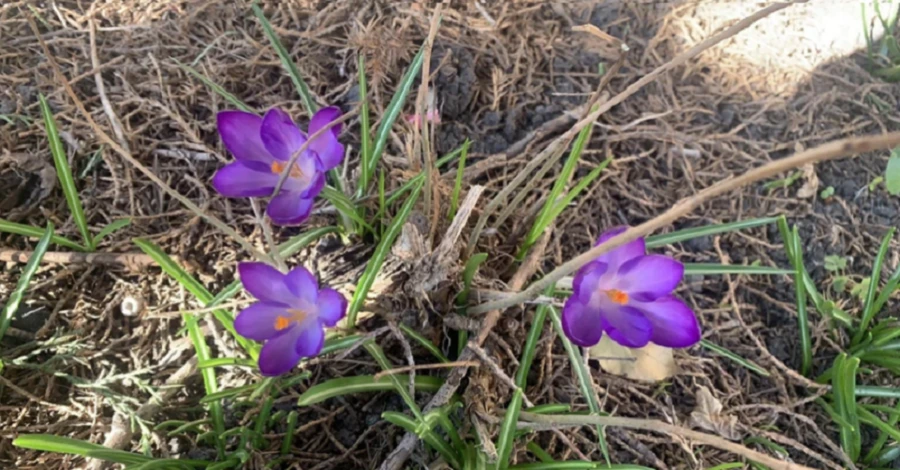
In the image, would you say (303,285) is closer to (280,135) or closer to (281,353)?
(281,353)

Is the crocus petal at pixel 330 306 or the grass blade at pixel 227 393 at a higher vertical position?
the crocus petal at pixel 330 306

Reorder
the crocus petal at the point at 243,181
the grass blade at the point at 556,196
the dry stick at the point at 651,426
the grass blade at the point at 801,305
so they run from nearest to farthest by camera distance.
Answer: the dry stick at the point at 651,426
the crocus petal at the point at 243,181
the grass blade at the point at 556,196
the grass blade at the point at 801,305

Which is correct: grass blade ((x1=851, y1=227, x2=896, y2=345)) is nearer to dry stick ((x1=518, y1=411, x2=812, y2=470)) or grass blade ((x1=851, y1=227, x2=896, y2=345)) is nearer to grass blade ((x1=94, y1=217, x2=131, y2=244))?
dry stick ((x1=518, y1=411, x2=812, y2=470))

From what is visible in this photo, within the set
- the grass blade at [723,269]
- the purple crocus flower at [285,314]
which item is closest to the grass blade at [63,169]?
the purple crocus flower at [285,314]

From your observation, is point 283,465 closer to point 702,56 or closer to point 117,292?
point 117,292

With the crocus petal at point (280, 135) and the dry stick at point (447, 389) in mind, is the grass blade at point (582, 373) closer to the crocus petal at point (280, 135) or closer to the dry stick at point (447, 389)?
the dry stick at point (447, 389)

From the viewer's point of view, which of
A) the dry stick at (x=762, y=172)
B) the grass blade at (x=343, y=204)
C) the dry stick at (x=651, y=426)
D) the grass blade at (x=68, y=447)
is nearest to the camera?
the dry stick at (x=762, y=172)
